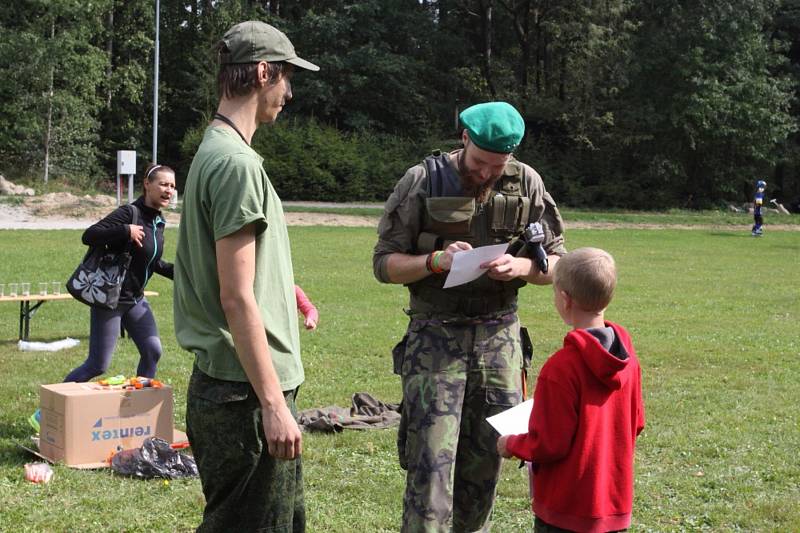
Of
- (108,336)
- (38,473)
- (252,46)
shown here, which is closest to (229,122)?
(252,46)

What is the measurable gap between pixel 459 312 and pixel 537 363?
6.05 m

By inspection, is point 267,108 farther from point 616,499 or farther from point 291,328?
point 616,499

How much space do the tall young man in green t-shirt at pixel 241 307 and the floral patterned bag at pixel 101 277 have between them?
396cm

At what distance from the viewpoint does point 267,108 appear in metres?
3.25

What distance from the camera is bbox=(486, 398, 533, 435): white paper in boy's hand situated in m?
A: 3.73

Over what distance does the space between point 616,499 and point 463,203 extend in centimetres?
144

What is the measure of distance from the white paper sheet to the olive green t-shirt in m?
0.94

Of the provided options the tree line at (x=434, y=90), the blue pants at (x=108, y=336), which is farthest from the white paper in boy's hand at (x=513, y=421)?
the tree line at (x=434, y=90)

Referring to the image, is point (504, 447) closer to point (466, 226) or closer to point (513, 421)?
point (513, 421)

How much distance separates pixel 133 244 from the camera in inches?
280

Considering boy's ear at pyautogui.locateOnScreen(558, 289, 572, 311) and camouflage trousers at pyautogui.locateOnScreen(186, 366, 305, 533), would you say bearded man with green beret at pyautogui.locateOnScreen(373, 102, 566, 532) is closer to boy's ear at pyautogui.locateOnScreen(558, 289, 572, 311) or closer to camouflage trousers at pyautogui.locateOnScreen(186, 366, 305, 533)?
boy's ear at pyautogui.locateOnScreen(558, 289, 572, 311)

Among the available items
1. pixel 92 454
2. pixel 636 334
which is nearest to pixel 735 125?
pixel 636 334

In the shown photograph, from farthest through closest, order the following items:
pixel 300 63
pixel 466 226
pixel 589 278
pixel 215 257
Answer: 1. pixel 466 226
2. pixel 589 278
3. pixel 300 63
4. pixel 215 257

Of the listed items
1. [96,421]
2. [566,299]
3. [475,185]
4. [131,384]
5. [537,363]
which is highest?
[475,185]
